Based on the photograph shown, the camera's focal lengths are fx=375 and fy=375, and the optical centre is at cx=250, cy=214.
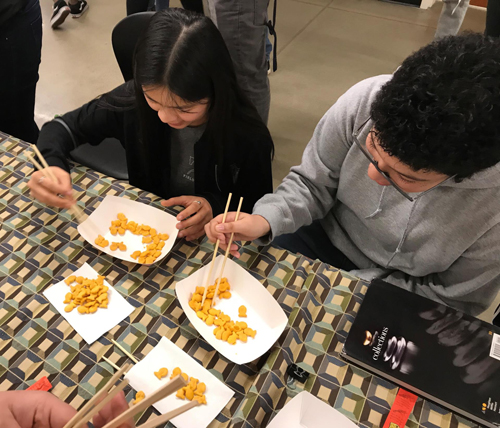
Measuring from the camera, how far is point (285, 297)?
2.89ft

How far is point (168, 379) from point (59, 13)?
3.79 meters

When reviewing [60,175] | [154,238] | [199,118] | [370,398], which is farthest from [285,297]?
[60,175]

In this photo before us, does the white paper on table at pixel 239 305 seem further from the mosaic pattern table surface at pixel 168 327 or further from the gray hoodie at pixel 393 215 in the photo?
the gray hoodie at pixel 393 215

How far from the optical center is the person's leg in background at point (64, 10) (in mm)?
3434

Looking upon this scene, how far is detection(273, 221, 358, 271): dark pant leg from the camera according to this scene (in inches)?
48.4

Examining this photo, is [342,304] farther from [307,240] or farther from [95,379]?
[95,379]

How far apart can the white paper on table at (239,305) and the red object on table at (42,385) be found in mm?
298

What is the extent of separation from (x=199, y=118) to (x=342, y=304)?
66 centimetres

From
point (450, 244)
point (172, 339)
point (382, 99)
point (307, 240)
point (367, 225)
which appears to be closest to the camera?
point (382, 99)

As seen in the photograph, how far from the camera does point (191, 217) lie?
3.27 ft

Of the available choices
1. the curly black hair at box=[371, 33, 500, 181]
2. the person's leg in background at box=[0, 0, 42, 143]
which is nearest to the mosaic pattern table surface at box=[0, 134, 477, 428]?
the curly black hair at box=[371, 33, 500, 181]

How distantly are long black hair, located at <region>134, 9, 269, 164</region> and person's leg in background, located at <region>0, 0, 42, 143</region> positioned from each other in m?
0.80

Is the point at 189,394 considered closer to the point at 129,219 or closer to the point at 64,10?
the point at 129,219

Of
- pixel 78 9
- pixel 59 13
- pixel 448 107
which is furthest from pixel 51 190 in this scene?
pixel 78 9
